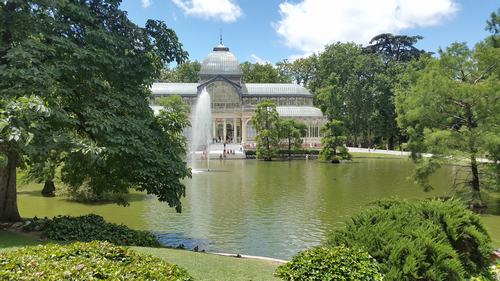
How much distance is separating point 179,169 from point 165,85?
209 feet

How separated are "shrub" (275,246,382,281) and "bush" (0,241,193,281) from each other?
1648mm

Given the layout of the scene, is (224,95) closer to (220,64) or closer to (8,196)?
(220,64)

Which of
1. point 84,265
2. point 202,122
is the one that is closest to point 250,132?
point 202,122

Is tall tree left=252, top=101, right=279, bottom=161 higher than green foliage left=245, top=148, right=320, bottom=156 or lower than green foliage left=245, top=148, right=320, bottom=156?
higher

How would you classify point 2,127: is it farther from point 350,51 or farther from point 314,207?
point 350,51

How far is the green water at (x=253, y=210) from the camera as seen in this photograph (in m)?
13.2

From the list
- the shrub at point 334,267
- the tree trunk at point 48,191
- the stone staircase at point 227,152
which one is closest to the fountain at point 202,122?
the stone staircase at point 227,152

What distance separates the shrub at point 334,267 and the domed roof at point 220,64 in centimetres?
6883

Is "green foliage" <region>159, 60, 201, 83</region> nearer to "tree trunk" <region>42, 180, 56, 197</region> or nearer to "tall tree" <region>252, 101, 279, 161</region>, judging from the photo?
"tall tree" <region>252, 101, 279, 161</region>

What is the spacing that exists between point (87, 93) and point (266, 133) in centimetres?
3771

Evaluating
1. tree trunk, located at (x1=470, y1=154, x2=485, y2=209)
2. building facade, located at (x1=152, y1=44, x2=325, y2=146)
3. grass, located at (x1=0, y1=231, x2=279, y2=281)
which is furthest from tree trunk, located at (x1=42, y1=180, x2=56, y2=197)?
building facade, located at (x1=152, y1=44, x2=325, y2=146)

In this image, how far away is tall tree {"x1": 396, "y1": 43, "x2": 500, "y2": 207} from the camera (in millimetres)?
18094

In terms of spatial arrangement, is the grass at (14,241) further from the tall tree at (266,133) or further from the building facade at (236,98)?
the building facade at (236,98)

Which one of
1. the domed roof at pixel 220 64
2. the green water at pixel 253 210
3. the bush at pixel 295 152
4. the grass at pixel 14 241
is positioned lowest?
the green water at pixel 253 210
